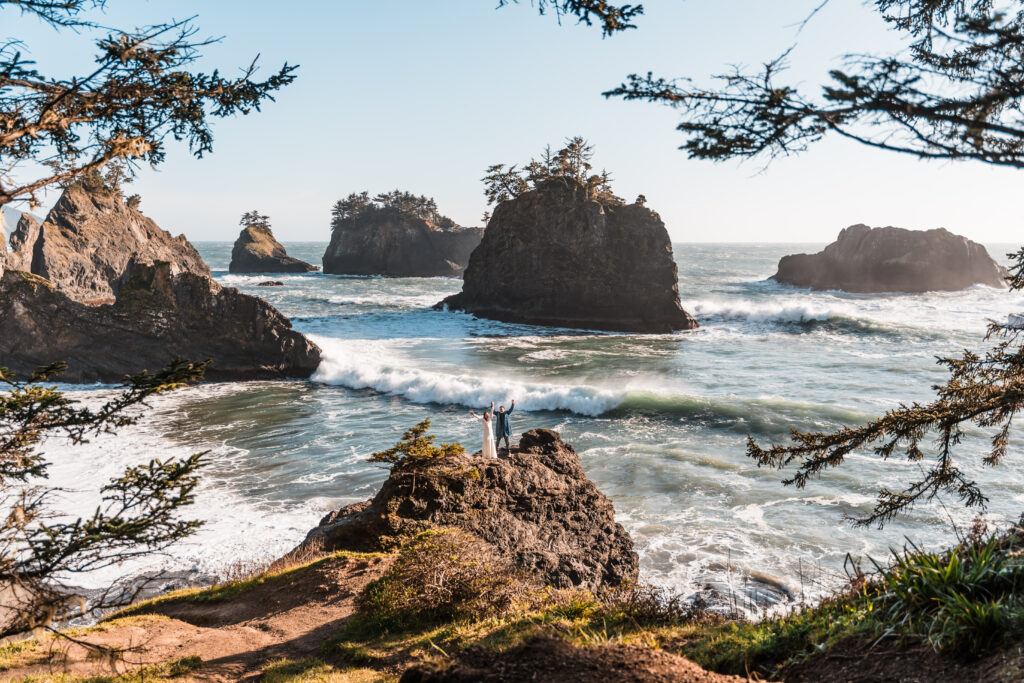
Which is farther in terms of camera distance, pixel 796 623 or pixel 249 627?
pixel 249 627

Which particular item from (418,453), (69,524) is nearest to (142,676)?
(69,524)

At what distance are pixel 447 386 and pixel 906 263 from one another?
59748 millimetres

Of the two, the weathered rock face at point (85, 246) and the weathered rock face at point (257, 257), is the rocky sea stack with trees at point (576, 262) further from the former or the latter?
the weathered rock face at point (257, 257)

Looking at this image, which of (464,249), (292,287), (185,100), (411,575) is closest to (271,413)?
(411,575)

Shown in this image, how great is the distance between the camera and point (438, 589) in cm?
771

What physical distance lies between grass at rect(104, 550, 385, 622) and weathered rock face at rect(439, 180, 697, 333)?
120 feet

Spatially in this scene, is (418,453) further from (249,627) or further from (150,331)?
(150,331)

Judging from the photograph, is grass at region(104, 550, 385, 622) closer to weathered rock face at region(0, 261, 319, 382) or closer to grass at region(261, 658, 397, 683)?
grass at region(261, 658, 397, 683)

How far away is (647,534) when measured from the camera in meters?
12.9

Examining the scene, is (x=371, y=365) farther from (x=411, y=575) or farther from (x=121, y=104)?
(x=121, y=104)

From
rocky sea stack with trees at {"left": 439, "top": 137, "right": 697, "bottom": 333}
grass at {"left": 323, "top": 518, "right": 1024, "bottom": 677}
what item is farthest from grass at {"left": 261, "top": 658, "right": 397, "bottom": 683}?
rocky sea stack with trees at {"left": 439, "top": 137, "right": 697, "bottom": 333}

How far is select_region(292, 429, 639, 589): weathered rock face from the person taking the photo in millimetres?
9961

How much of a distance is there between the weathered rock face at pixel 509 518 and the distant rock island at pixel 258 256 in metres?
91.0

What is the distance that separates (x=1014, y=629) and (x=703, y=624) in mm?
2959
